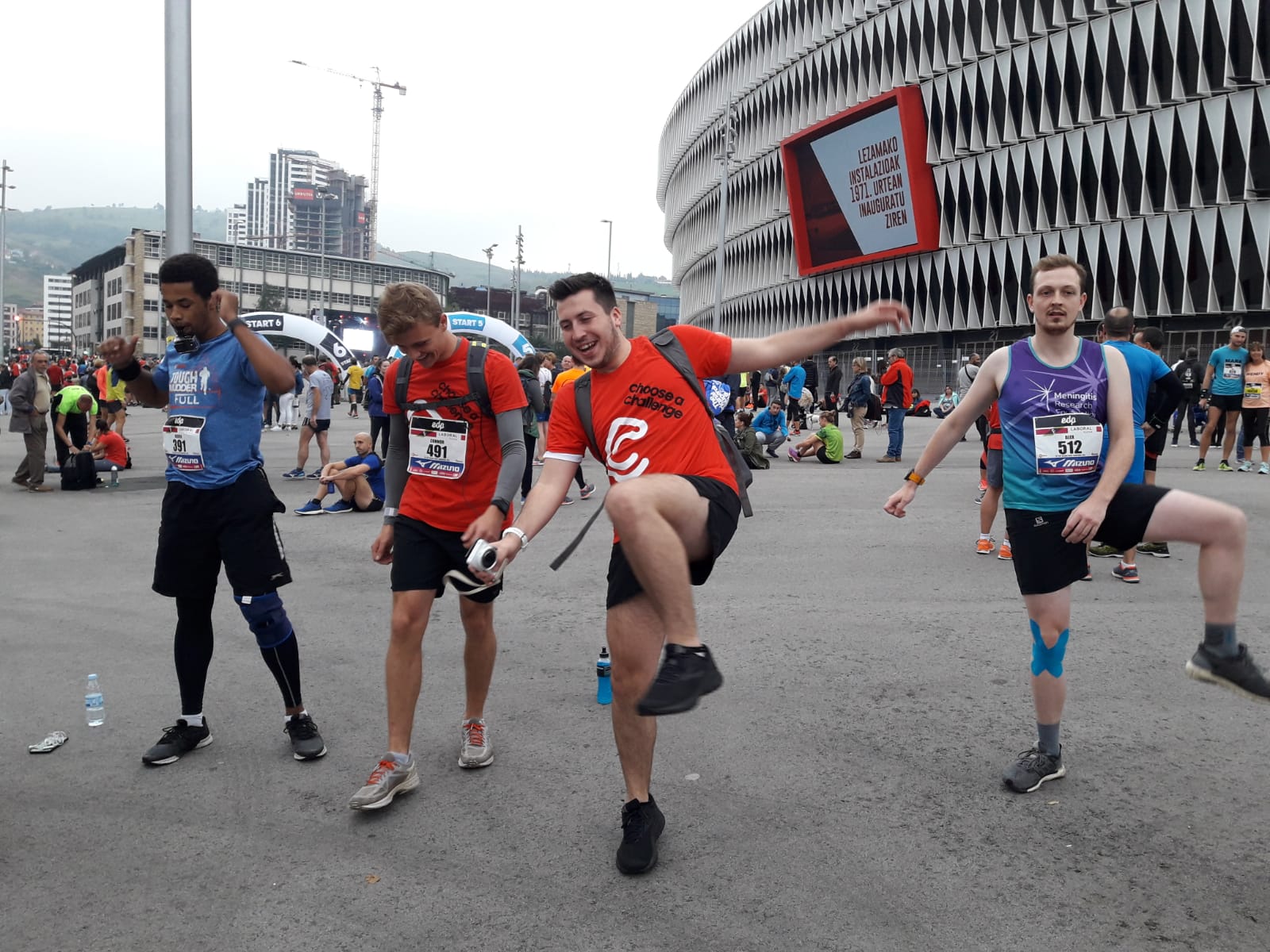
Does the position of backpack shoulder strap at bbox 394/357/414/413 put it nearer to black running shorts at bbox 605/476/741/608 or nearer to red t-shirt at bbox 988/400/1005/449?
black running shorts at bbox 605/476/741/608

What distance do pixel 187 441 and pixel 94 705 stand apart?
141cm

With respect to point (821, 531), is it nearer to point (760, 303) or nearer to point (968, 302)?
point (968, 302)

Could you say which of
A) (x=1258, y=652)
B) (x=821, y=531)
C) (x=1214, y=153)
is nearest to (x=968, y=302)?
(x=1214, y=153)

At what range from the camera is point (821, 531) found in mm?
10602

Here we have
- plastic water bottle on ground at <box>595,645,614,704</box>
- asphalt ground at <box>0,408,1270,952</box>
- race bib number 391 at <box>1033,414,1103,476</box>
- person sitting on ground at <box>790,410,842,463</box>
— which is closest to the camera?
asphalt ground at <box>0,408,1270,952</box>

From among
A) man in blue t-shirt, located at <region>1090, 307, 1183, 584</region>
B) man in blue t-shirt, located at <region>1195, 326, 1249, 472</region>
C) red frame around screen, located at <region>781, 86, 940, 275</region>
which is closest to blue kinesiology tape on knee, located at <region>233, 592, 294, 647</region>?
man in blue t-shirt, located at <region>1090, 307, 1183, 584</region>

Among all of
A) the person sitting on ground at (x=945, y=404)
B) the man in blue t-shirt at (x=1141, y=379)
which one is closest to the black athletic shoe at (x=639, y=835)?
the man in blue t-shirt at (x=1141, y=379)

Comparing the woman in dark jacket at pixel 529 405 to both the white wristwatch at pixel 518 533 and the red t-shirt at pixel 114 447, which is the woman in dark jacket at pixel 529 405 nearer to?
the white wristwatch at pixel 518 533

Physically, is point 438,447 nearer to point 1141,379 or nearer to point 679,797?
point 679,797

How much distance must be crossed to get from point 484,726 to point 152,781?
1.26 metres

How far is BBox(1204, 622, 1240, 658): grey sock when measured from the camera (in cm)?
353

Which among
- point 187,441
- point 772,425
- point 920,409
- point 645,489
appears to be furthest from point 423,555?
point 920,409

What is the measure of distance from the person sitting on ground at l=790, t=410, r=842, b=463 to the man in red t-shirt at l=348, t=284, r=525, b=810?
45.4ft

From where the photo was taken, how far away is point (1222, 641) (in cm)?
354
